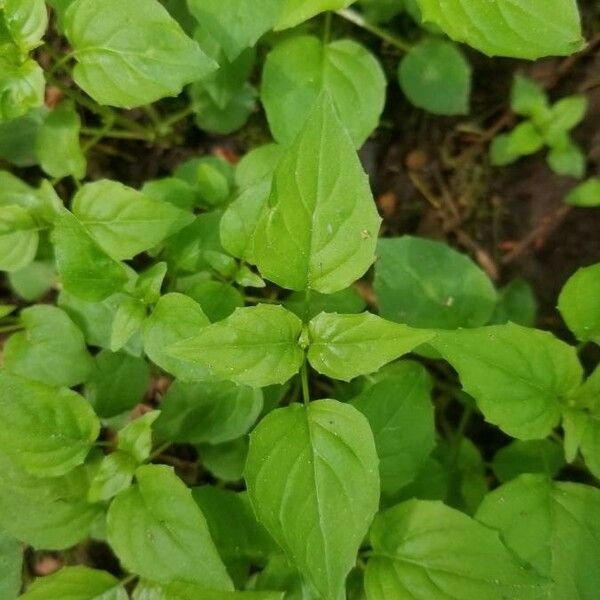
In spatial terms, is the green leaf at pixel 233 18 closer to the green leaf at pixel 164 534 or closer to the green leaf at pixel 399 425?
the green leaf at pixel 399 425

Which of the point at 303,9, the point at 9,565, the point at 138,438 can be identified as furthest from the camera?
the point at 9,565

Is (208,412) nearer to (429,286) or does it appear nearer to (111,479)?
(111,479)

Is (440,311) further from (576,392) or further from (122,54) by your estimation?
(122,54)

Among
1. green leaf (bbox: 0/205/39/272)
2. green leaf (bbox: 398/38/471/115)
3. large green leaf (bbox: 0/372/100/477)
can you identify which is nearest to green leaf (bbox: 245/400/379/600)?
large green leaf (bbox: 0/372/100/477)

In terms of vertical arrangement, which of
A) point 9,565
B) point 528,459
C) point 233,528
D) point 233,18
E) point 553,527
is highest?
point 233,18

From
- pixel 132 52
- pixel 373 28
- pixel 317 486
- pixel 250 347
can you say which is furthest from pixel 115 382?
pixel 373 28

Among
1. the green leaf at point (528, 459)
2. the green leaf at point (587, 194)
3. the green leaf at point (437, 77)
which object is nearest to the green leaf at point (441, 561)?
Answer: the green leaf at point (528, 459)

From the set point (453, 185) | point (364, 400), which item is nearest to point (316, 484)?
point (364, 400)
